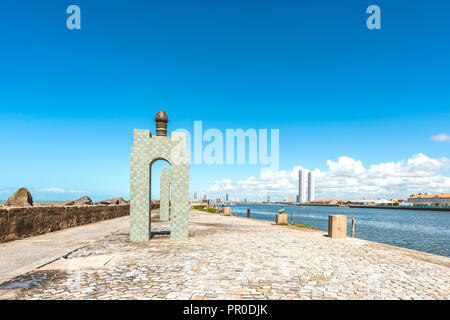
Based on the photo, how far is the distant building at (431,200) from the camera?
166500 millimetres

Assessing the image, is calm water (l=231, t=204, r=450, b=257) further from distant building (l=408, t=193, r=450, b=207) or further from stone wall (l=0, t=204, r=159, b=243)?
distant building (l=408, t=193, r=450, b=207)

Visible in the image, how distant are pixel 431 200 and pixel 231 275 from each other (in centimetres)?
22267

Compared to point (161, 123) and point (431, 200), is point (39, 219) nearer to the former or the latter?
point (161, 123)

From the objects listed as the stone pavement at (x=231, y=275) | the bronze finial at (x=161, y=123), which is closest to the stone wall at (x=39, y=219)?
the stone pavement at (x=231, y=275)

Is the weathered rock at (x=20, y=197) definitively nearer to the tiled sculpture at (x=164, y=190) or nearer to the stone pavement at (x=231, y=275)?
the tiled sculpture at (x=164, y=190)

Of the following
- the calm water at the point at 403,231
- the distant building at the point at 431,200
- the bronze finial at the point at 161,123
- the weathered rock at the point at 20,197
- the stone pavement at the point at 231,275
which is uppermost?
the bronze finial at the point at 161,123

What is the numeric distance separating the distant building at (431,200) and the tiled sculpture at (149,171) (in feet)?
694

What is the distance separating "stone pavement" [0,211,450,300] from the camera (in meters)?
5.60

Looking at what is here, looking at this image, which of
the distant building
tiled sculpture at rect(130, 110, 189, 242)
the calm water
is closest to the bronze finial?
tiled sculpture at rect(130, 110, 189, 242)

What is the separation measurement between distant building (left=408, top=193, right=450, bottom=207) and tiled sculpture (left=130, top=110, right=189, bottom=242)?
694 ft

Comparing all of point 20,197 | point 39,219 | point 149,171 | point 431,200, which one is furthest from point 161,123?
point 431,200

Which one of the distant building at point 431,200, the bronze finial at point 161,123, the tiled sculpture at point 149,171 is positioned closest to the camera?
the tiled sculpture at point 149,171

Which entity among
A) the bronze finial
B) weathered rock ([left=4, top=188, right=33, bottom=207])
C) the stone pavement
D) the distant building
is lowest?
the distant building
